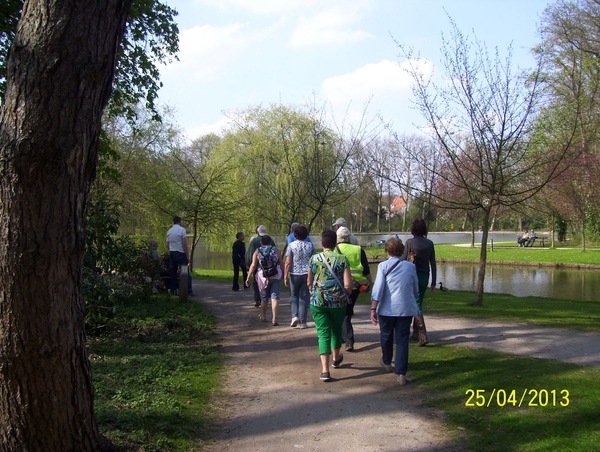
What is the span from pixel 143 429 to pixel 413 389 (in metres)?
2.89

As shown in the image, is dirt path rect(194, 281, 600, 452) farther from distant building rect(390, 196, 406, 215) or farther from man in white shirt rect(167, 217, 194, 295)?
distant building rect(390, 196, 406, 215)

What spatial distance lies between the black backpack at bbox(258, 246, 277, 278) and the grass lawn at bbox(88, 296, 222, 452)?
1.41m

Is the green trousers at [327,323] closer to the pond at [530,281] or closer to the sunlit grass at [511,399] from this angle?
the sunlit grass at [511,399]

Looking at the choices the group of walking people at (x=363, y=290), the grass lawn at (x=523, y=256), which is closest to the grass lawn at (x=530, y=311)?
the group of walking people at (x=363, y=290)

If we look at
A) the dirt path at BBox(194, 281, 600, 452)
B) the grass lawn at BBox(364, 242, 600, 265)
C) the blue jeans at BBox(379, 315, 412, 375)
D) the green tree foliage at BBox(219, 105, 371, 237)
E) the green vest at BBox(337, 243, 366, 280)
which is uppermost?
the green tree foliage at BBox(219, 105, 371, 237)

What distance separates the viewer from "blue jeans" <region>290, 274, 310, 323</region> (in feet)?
26.8

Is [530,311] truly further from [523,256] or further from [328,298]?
[523,256]

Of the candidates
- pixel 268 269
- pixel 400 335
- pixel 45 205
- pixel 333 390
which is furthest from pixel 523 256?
pixel 45 205

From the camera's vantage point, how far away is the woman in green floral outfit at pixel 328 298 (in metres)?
5.84

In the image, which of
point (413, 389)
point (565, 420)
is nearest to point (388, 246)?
point (413, 389)

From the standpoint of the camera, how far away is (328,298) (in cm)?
587

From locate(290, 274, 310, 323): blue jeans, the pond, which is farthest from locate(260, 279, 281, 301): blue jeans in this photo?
the pond

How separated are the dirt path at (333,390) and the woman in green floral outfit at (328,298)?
0.39 metres

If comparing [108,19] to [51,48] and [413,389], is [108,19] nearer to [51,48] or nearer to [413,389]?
[51,48]
